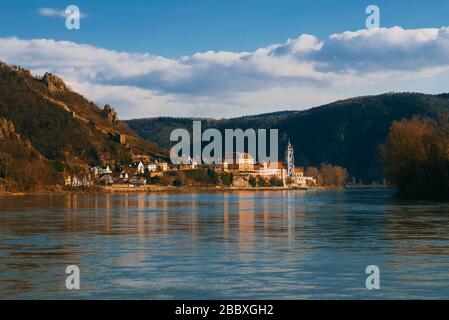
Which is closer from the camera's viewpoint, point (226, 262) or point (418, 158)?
point (226, 262)

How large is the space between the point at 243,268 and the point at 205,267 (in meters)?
1.70

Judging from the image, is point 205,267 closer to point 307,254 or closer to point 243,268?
point 243,268

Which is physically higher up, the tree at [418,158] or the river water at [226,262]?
the tree at [418,158]

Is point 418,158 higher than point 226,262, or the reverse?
point 418,158

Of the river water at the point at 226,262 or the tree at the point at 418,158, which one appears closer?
the river water at the point at 226,262

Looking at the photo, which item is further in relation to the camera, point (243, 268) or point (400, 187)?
point (400, 187)

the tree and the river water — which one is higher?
the tree

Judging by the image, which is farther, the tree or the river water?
the tree

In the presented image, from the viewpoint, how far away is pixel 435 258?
3412 centimetres
